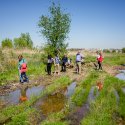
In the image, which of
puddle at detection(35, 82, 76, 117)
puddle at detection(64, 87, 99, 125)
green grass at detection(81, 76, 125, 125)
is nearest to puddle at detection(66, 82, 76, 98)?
puddle at detection(35, 82, 76, 117)

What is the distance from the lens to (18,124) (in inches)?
389

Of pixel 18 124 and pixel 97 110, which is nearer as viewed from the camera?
pixel 18 124

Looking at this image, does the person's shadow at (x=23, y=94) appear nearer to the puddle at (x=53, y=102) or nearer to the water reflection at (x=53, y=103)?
the puddle at (x=53, y=102)

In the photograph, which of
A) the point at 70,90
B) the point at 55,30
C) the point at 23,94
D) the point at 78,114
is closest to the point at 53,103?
the point at 78,114

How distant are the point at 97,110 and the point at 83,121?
1680 mm

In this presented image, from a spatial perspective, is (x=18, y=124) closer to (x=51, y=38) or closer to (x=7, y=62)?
(x=7, y=62)

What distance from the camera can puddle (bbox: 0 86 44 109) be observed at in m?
14.6

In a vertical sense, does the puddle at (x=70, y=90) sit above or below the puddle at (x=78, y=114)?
below

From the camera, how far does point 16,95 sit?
1670 cm

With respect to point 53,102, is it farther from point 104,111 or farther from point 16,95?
point 104,111

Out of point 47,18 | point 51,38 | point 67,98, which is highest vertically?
point 47,18

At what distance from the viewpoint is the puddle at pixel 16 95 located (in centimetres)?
1456

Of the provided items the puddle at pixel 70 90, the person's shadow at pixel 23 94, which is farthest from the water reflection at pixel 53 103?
the person's shadow at pixel 23 94

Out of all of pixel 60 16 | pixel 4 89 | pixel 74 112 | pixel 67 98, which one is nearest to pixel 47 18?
pixel 60 16
